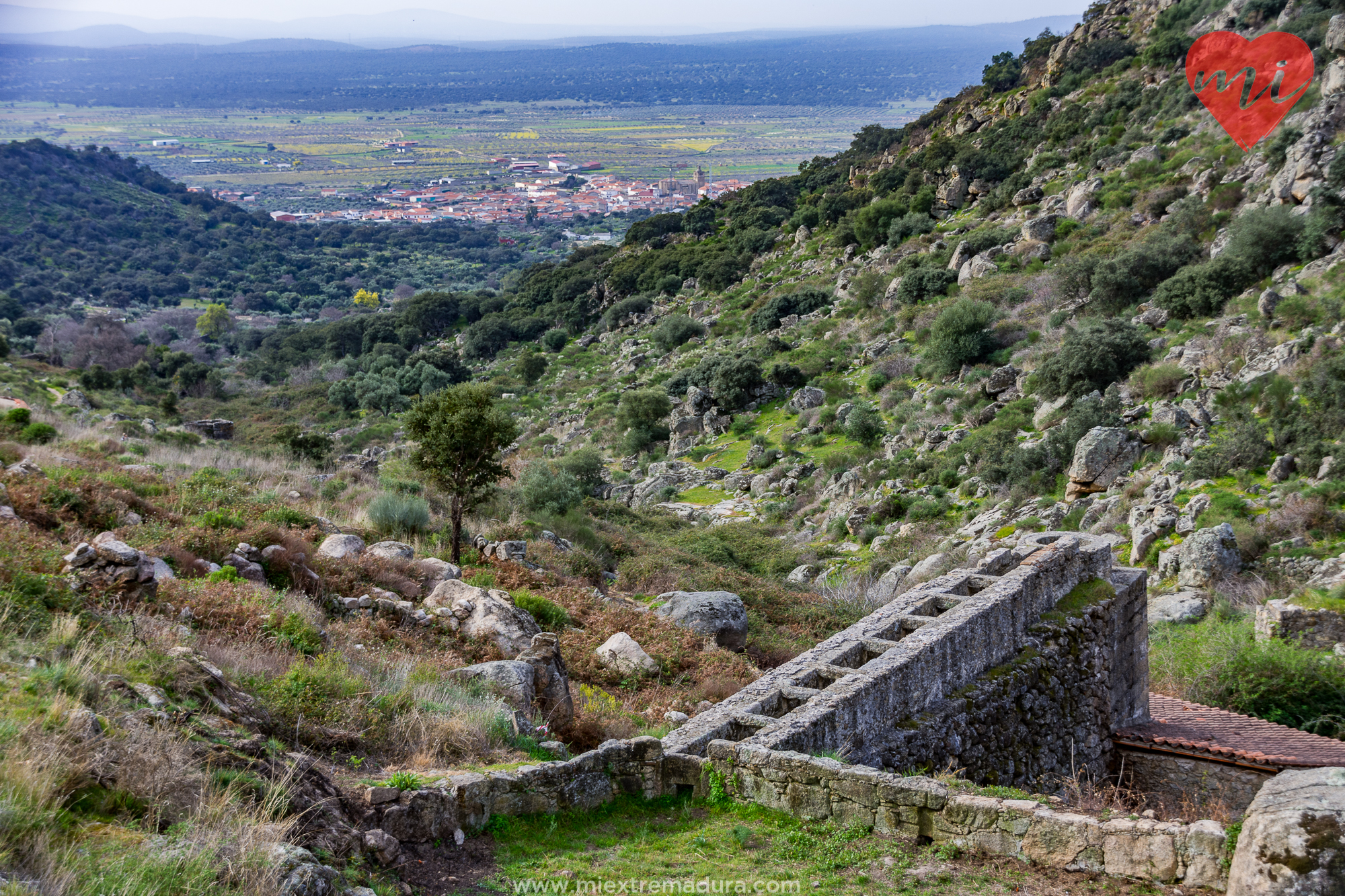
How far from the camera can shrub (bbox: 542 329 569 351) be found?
5453 centimetres

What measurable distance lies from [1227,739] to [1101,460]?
9.47 metres

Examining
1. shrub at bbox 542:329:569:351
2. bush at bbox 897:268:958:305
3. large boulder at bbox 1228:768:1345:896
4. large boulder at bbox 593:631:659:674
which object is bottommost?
shrub at bbox 542:329:569:351

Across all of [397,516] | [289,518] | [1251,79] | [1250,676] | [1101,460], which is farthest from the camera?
[1251,79]

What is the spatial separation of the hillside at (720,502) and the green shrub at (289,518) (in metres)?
0.06

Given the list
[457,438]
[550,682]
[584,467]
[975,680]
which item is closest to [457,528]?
[457,438]

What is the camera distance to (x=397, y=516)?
15.1 meters

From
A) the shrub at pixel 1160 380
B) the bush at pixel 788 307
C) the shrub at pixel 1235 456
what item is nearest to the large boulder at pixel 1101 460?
the shrub at pixel 1235 456

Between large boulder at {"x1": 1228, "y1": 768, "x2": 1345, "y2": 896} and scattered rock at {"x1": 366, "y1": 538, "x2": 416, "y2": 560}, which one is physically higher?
large boulder at {"x1": 1228, "y1": 768, "x2": 1345, "y2": 896}

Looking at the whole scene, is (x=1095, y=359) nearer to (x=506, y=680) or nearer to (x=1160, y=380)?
(x=1160, y=380)

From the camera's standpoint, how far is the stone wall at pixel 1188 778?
9.41 meters

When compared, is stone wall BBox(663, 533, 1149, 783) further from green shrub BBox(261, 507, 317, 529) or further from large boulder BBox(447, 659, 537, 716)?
green shrub BBox(261, 507, 317, 529)

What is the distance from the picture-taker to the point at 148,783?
4285 millimetres

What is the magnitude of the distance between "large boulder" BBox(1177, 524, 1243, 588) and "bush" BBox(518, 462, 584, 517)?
11.7 meters

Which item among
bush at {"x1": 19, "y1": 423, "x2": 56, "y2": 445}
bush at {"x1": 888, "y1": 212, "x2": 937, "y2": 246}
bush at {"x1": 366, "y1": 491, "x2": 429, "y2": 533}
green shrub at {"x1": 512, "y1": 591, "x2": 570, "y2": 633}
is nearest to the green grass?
green shrub at {"x1": 512, "y1": 591, "x2": 570, "y2": 633}
